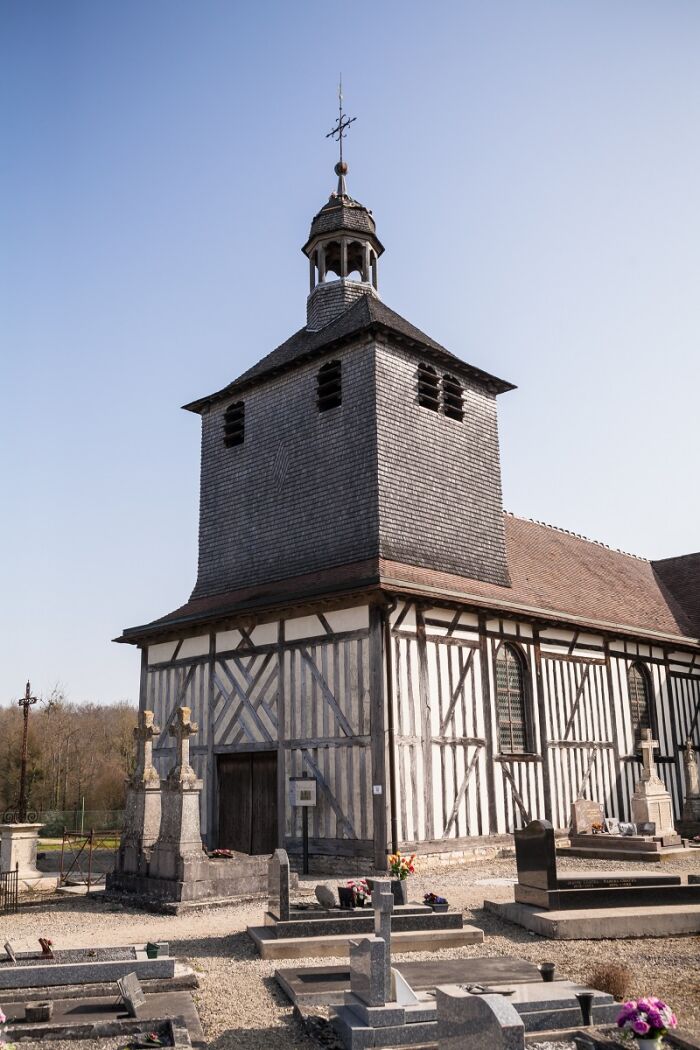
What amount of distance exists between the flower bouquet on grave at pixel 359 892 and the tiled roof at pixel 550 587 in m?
5.46

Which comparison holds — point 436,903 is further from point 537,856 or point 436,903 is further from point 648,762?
point 648,762

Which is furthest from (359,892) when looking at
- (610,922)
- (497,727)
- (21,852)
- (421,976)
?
(21,852)

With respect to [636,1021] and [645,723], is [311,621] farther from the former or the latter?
[636,1021]

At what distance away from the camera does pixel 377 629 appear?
14516 mm

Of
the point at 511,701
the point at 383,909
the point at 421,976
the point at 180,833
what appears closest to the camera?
the point at 383,909

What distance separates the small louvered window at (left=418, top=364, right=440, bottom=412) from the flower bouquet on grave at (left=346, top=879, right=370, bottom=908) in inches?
436

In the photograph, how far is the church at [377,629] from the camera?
14.7 meters

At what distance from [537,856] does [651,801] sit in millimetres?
8588

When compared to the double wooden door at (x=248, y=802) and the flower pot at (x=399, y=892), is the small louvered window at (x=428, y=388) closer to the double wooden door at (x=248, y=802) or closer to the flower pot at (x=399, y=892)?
the double wooden door at (x=248, y=802)

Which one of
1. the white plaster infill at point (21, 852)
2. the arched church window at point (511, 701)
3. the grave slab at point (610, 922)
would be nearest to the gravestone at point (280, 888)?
the grave slab at point (610, 922)

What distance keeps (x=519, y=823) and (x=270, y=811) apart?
456 centimetres

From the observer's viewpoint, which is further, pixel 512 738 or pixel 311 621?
pixel 512 738

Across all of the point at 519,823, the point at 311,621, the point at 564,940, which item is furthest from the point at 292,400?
the point at 564,940

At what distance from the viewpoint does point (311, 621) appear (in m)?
15.6
